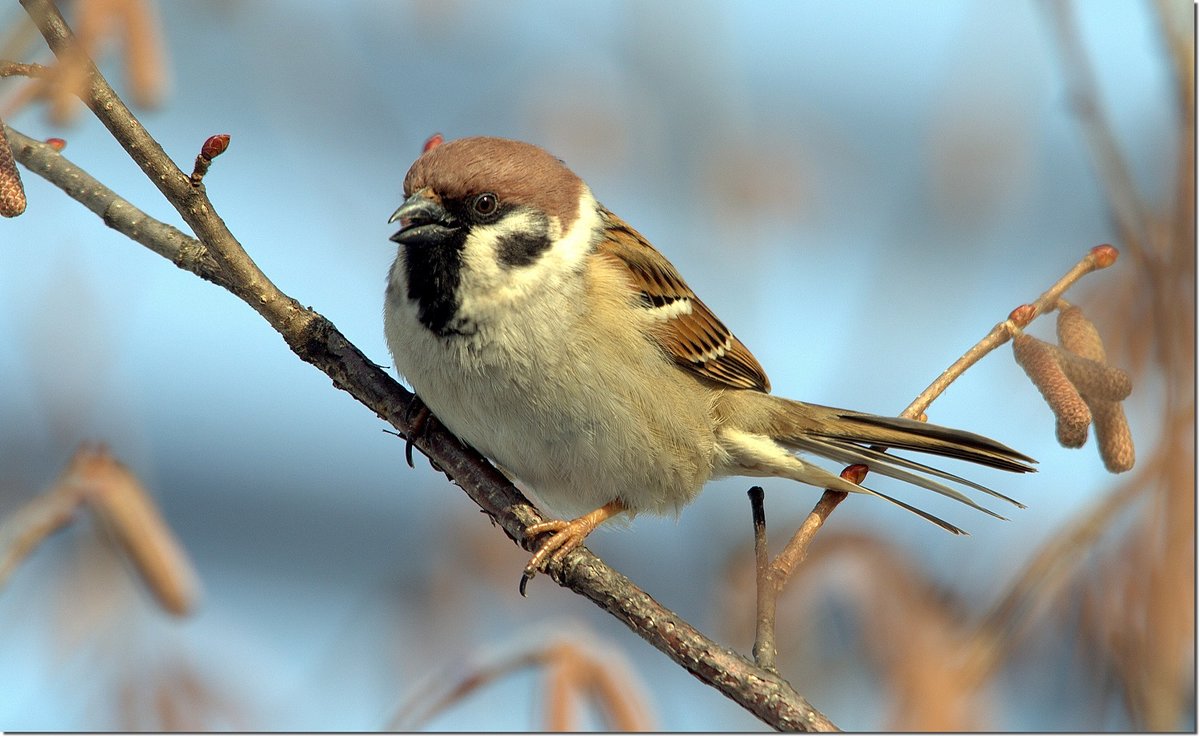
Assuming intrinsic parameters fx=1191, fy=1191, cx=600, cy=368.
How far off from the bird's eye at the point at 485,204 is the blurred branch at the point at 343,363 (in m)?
0.35

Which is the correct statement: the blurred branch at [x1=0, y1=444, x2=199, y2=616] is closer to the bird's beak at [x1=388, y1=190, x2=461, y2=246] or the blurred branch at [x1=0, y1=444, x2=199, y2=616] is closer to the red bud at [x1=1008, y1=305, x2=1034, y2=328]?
the bird's beak at [x1=388, y1=190, x2=461, y2=246]

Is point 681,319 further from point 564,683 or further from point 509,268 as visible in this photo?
point 564,683

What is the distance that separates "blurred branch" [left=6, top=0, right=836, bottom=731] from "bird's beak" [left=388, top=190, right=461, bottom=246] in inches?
9.2

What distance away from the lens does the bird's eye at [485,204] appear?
2.21 metres

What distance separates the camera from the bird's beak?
215cm

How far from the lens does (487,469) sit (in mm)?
2152

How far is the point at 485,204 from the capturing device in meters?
2.23

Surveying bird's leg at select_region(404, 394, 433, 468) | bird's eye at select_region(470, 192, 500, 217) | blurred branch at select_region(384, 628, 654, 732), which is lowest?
blurred branch at select_region(384, 628, 654, 732)

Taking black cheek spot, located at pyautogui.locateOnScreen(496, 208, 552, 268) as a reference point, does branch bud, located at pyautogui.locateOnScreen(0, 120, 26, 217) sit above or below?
below

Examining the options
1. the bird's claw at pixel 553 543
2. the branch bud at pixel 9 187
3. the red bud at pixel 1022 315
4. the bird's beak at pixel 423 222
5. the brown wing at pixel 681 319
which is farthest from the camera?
the brown wing at pixel 681 319

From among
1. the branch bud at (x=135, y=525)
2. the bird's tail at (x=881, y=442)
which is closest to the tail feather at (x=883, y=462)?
the bird's tail at (x=881, y=442)

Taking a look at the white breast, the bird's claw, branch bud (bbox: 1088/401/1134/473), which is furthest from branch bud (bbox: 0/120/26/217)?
branch bud (bbox: 1088/401/1134/473)

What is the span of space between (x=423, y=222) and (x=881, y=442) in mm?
996

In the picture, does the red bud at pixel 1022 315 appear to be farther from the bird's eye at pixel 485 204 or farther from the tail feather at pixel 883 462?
the bird's eye at pixel 485 204
